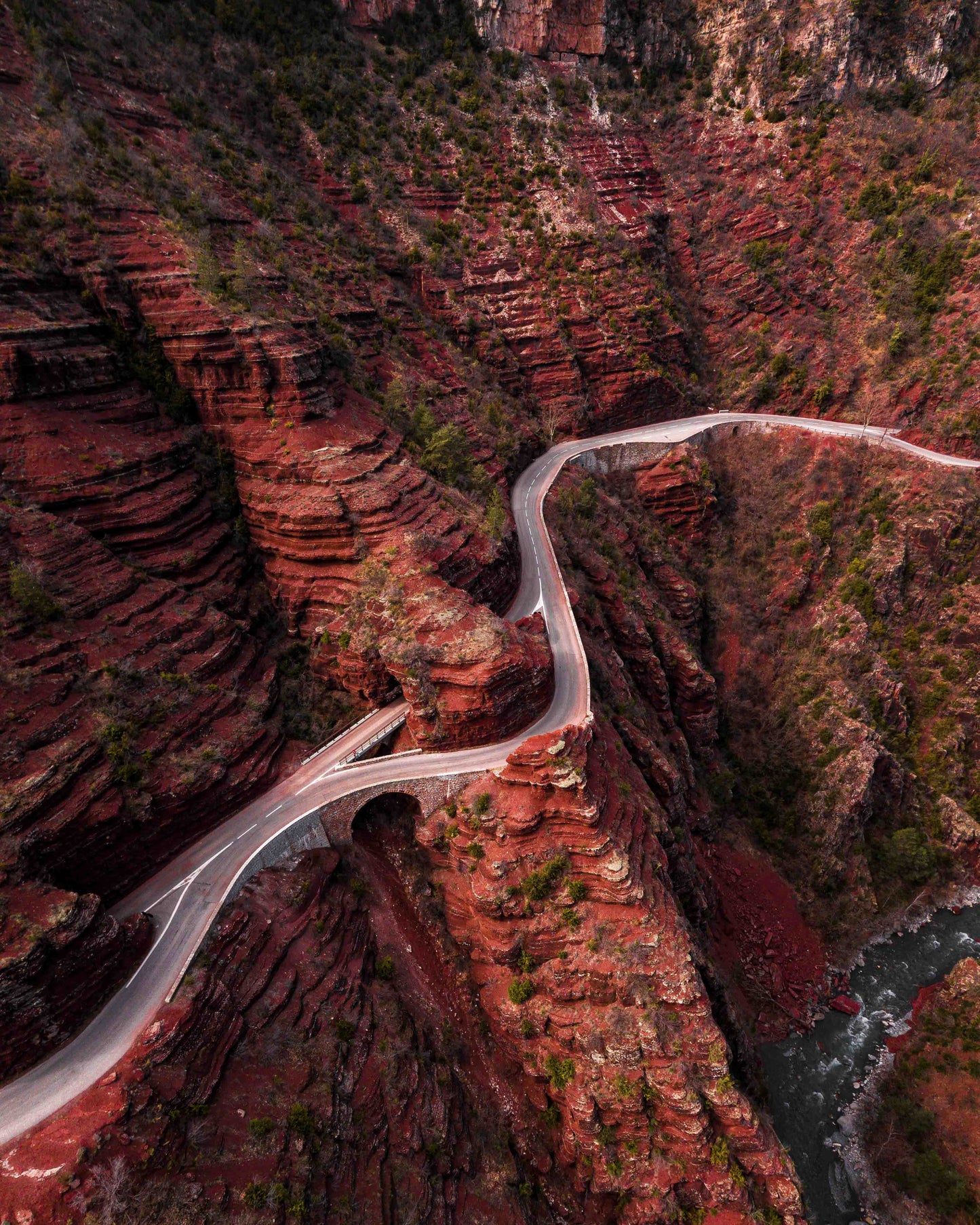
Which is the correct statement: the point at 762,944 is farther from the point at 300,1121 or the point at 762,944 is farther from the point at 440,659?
the point at 300,1121

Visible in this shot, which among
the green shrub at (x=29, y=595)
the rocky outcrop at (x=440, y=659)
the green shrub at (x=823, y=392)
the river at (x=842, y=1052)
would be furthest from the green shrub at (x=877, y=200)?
the green shrub at (x=29, y=595)

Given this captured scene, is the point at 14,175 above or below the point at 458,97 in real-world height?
below

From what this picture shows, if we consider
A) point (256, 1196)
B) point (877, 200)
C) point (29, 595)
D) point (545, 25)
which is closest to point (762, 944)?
point (256, 1196)

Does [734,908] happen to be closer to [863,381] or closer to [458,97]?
[863,381]

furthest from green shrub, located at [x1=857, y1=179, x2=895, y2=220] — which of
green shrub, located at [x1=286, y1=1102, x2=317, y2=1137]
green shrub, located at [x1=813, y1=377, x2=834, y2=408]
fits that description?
green shrub, located at [x1=286, y1=1102, x2=317, y2=1137]

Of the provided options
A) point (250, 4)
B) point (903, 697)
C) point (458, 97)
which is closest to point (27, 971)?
point (903, 697)

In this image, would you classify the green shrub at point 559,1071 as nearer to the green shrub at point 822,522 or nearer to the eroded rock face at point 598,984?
the eroded rock face at point 598,984
